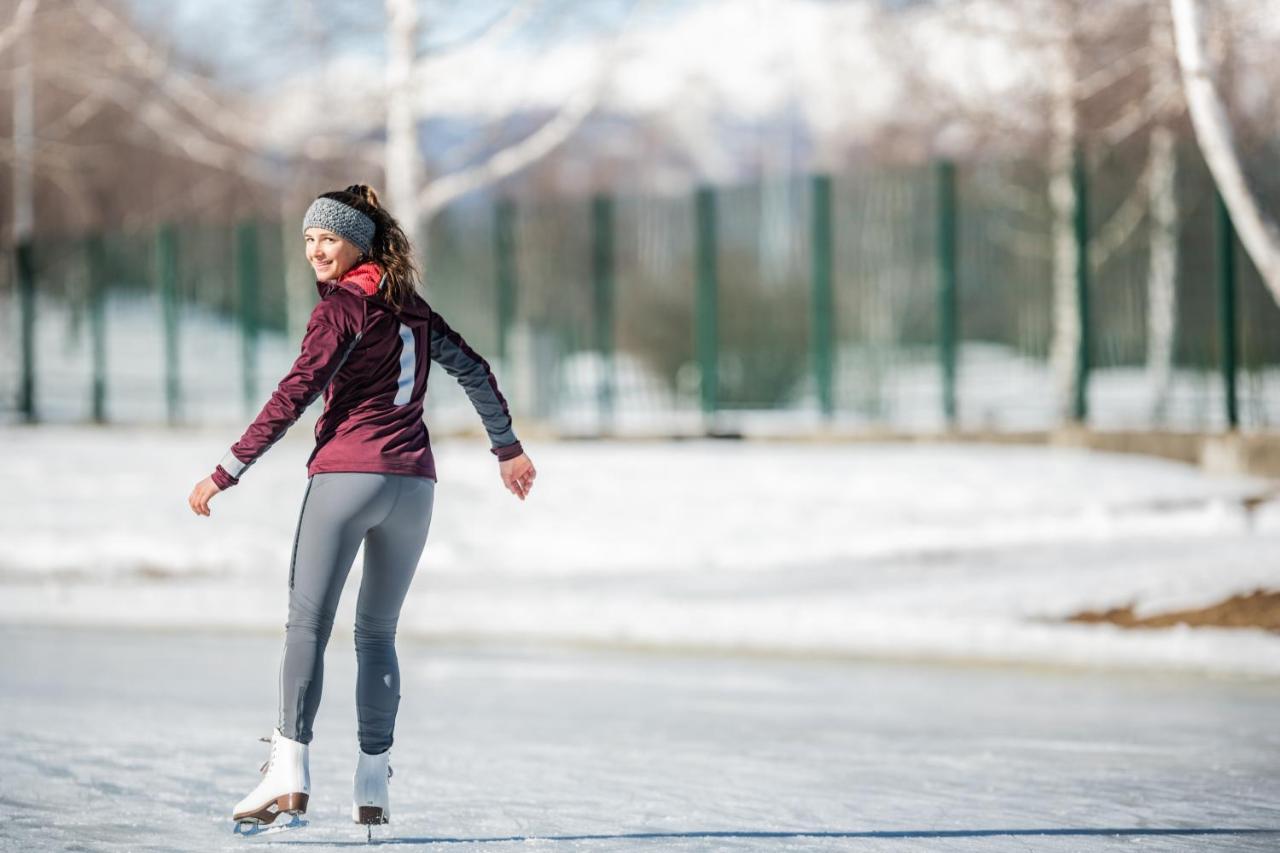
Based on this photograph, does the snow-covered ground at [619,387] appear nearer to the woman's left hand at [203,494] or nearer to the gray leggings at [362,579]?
the gray leggings at [362,579]

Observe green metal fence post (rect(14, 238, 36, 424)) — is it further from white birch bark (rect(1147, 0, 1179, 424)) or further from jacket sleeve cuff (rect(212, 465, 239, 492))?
jacket sleeve cuff (rect(212, 465, 239, 492))

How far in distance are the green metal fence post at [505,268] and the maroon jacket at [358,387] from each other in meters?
14.5

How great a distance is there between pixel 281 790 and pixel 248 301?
1774cm

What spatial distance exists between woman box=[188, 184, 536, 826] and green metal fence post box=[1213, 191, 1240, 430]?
40.4 feet

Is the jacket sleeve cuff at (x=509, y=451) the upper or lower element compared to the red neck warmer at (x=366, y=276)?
lower

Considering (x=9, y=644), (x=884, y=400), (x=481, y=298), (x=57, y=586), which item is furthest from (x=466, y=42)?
(x=9, y=644)

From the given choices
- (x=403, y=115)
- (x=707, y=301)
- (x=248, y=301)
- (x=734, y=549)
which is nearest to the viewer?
(x=734, y=549)

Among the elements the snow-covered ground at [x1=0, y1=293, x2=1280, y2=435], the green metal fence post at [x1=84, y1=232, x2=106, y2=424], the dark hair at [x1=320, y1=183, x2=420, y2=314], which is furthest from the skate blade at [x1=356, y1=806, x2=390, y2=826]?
the green metal fence post at [x1=84, y1=232, x2=106, y2=424]

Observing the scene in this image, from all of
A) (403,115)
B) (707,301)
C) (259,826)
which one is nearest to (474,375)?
(259,826)

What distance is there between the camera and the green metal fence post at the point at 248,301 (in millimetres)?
22344

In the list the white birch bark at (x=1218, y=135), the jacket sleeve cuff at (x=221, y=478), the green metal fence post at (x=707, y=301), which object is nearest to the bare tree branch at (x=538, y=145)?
the green metal fence post at (x=707, y=301)

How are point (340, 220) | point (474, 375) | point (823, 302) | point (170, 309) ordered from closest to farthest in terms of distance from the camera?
1. point (340, 220)
2. point (474, 375)
3. point (823, 302)
4. point (170, 309)

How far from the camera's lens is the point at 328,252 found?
5387 mm

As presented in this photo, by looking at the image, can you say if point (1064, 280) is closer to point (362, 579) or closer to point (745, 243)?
point (745, 243)
